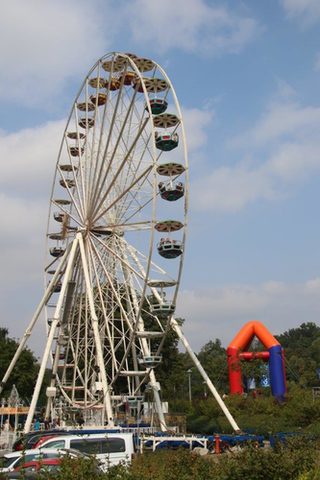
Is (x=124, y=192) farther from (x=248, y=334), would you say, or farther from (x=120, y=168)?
(x=248, y=334)

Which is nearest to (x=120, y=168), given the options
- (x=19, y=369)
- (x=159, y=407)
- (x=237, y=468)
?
(x=159, y=407)

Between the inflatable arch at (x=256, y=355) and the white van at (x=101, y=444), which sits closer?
the white van at (x=101, y=444)

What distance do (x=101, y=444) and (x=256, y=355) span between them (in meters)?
32.6

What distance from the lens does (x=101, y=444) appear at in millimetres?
21375

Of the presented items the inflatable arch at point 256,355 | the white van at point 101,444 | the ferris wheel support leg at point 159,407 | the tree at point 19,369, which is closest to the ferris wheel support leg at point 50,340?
the ferris wheel support leg at point 159,407

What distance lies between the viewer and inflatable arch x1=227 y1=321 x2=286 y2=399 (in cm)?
4947

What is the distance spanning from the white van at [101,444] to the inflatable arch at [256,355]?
2851cm

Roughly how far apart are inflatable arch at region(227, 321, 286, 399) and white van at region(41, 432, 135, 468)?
28.5 meters

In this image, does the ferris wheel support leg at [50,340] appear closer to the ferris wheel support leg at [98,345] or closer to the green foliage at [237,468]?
the ferris wheel support leg at [98,345]

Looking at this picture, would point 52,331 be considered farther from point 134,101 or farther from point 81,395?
point 81,395

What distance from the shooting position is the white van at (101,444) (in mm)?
20502

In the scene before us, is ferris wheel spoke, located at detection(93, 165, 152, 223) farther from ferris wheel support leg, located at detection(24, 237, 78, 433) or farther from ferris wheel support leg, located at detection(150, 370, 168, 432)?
ferris wheel support leg, located at detection(150, 370, 168, 432)

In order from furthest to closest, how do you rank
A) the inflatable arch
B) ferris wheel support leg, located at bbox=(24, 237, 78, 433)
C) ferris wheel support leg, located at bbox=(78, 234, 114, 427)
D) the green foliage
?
1. the inflatable arch
2. ferris wheel support leg, located at bbox=(24, 237, 78, 433)
3. ferris wheel support leg, located at bbox=(78, 234, 114, 427)
4. the green foliage

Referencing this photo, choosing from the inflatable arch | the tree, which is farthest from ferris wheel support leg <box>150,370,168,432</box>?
the tree
